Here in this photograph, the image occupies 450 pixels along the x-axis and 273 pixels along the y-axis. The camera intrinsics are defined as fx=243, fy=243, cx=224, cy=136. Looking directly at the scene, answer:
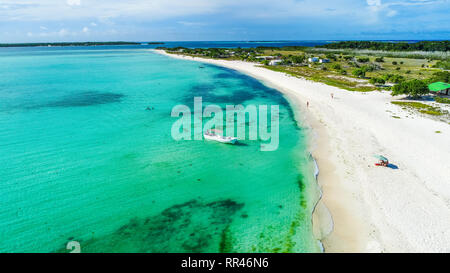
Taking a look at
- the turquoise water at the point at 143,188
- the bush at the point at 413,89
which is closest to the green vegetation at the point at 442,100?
the bush at the point at 413,89

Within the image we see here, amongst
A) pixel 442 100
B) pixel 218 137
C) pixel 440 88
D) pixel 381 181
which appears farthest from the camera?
pixel 440 88

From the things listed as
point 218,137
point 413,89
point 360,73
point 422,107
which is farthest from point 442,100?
point 218,137

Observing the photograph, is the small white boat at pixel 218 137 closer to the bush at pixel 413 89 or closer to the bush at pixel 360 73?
the bush at pixel 413 89

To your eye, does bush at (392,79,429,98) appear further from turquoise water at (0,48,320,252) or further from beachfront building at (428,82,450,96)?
turquoise water at (0,48,320,252)

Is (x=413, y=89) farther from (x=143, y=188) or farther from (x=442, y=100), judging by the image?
(x=143, y=188)
